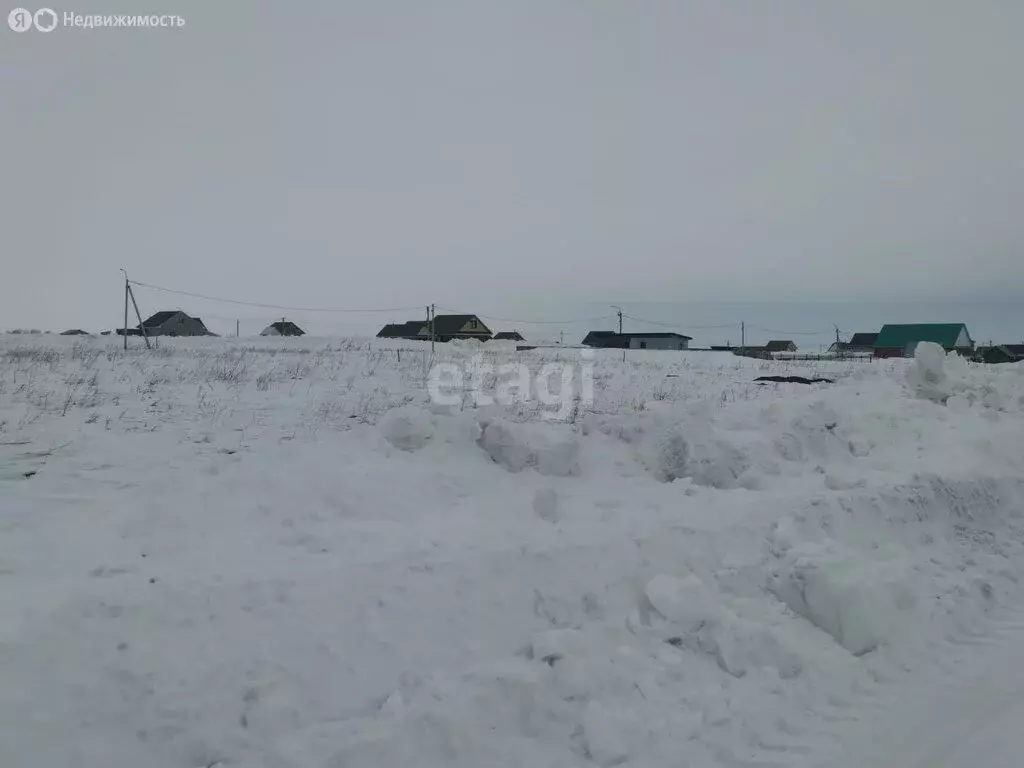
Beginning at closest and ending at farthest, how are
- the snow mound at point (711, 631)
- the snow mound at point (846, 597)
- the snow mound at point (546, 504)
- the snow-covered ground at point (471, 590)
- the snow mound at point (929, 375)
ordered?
1. the snow-covered ground at point (471, 590)
2. the snow mound at point (711, 631)
3. the snow mound at point (846, 597)
4. the snow mound at point (546, 504)
5. the snow mound at point (929, 375)

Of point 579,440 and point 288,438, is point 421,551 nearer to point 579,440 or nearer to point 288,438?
point 288,438

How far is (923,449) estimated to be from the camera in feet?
28.9

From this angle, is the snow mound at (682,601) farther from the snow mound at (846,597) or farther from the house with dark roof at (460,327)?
the house with dark roof at (460,327)

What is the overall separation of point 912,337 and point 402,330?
51.8 metres

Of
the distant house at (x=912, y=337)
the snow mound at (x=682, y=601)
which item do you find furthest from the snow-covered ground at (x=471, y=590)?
the distant house at (x=912, y=337)

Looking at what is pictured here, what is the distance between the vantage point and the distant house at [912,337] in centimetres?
6138

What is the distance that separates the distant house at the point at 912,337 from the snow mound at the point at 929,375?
2181 inches

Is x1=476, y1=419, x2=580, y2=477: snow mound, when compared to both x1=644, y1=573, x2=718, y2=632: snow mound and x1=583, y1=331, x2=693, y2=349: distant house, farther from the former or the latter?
x1=583, y1=331, x2=693, y2=349: distant house

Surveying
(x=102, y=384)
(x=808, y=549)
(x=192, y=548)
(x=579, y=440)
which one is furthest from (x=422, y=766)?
(x=102, y=384)

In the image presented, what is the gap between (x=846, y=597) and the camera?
4863 millimetres

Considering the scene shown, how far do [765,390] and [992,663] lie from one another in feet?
34.8

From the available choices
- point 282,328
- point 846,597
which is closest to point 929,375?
point 846,597

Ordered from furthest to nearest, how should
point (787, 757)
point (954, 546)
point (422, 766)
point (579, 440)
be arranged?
1. point (579, 440)
2. point (954, 546)
3. point (787, 757)
4. point (422, 766)

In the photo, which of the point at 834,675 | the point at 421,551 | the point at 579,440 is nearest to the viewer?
the point at 834,675
